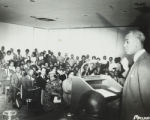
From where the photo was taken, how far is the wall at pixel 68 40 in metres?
2.87

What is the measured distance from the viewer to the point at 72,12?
125 inches

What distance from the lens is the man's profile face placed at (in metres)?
2.64

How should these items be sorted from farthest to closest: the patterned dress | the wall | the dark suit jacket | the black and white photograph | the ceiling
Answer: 1. the patterned dress
2. the wall
3. the ceiling
4. the black and white photograph
5. the dark suit jacket

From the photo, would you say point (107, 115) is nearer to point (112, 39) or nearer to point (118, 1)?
point (112, 39)

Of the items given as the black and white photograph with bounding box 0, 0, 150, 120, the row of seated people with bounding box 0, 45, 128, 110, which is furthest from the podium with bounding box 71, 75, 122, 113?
the row of seated people with bounding box 0, 45, 128, 110

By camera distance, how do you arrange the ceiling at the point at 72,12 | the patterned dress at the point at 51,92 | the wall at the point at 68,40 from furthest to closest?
the patterned dress at the point at 51,92 < the wall at the point at 68,40 < the ceiling at the point at 72,12

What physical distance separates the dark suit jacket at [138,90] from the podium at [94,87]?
170mm

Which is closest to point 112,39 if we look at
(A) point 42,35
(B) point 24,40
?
(A) point 42,35

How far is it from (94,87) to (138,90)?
524mm

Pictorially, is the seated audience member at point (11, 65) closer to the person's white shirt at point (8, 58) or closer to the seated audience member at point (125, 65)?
the person's white shirt at point (8, 58)

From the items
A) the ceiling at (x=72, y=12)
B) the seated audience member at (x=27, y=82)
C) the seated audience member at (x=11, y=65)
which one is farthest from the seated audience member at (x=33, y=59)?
the ceiling at (x=72, y=12)

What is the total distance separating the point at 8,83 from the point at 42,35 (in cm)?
77

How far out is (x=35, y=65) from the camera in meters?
3.04

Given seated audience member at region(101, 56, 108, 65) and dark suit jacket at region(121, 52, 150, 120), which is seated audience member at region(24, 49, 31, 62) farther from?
dark suit jacket at region(121, 52, 150, 120)
